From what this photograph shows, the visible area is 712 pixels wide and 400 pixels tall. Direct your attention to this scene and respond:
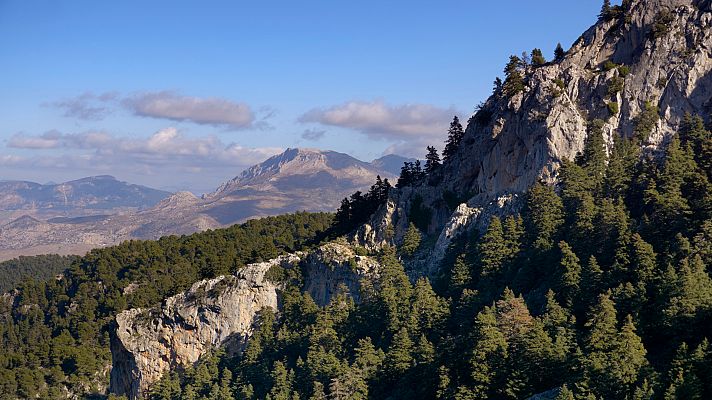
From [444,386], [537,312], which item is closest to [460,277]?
[537,312]

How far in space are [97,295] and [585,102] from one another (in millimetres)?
99016

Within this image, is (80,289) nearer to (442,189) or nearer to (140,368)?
(140,368)

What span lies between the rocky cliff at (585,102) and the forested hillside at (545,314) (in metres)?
2.98

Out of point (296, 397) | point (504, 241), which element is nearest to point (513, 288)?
point (504, 241)

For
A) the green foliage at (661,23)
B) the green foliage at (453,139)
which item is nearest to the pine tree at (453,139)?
the green foliage at (453,139)

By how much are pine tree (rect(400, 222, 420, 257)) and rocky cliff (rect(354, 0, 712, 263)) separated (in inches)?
106

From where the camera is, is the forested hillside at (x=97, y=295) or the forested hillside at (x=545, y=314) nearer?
the forested hillside at (x=545, y=314)

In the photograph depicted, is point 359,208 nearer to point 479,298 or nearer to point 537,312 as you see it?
point 479,298

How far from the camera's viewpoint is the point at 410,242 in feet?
313

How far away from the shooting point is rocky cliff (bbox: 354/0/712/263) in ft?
281

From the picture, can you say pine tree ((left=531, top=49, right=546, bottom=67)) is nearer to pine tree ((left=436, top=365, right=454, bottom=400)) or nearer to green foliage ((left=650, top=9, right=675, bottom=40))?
green foliage ((left=650, top=9, right=675, bottom=40))

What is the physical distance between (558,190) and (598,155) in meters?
6.00

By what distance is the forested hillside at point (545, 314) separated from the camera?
179ft

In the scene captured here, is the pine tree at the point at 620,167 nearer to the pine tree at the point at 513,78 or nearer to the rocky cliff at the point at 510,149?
the rocky cliff at the point at 510,149
